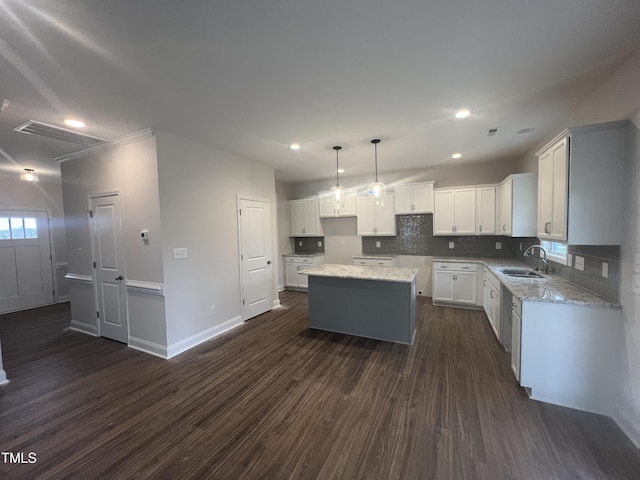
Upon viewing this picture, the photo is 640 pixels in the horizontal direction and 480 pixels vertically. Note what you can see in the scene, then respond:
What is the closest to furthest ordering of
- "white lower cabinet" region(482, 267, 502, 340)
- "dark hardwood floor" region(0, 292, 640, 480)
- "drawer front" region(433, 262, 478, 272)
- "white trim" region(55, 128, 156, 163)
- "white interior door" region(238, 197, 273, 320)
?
"dark hardwood floor" region(0, 292, 640, 480)
"white trim" region(55, 128, 156, 163)
"white lower cabinet" region(482, 267, 502, 340)
"white interior door" region(238, 197, 273, 320)
"drawer front" region(433, 262, 478, 272)

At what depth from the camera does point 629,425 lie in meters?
1.81

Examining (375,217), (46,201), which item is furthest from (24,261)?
(375,217)

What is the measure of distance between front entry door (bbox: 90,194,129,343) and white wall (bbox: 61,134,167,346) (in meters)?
0.15

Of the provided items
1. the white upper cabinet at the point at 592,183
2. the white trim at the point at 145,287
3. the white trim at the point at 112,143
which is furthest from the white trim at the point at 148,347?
the white upper cabinet at the point at 592,183

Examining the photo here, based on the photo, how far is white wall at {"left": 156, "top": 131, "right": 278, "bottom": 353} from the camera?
3105mm

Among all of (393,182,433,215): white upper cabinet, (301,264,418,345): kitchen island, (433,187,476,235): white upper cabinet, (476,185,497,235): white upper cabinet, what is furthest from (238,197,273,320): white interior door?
(476,185,497,235): white upper cabinet

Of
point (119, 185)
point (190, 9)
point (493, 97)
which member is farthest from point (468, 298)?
point (119, 185)

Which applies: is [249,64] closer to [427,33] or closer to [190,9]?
[190,9]

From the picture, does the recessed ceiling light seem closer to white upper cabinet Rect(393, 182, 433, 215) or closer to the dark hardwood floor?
the dark hardwood floor

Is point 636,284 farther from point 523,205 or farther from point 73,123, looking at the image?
point 73,123

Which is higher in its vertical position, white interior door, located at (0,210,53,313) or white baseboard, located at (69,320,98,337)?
white interior door, located at (0,210,53,313)

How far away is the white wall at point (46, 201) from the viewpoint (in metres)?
5.08

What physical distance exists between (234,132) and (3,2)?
74.9 inches

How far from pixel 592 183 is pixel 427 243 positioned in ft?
11.2
